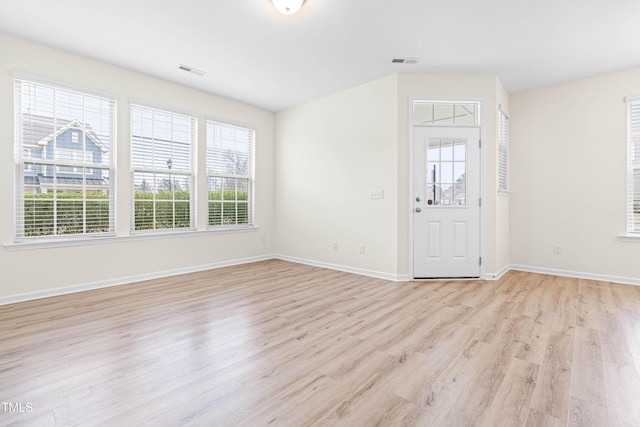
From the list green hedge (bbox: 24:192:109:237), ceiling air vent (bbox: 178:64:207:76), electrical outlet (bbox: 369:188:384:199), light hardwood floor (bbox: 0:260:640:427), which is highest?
ceiling air vent (bbox: 178:64:207:76)

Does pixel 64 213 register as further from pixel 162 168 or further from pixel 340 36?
pixel 340 36

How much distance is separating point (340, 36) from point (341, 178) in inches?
84.7

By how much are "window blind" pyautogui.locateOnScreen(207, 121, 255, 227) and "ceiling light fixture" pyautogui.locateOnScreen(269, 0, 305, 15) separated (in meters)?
2.70

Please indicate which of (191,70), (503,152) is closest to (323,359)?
(191,70)

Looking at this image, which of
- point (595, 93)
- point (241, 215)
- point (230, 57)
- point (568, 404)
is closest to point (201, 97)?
point (230, 57)

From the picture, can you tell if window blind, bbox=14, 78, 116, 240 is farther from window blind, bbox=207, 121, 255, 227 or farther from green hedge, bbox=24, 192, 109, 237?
window blind, bbox=207, 121, 255, 227

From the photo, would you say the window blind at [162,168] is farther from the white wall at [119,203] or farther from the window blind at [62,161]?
the window blind at [62,161]

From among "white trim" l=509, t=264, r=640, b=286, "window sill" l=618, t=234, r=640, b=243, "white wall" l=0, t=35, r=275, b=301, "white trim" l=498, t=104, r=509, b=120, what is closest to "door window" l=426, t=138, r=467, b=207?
"white trim" l=498, t=104, r=509, b=120

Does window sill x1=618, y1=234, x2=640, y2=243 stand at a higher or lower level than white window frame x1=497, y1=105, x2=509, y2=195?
lower

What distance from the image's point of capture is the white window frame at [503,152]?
14.9 feet

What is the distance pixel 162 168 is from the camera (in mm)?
4422

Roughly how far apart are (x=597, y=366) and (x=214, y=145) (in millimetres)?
5143

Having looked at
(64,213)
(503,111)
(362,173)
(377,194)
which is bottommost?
(64,213)

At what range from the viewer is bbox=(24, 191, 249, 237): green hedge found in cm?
343
